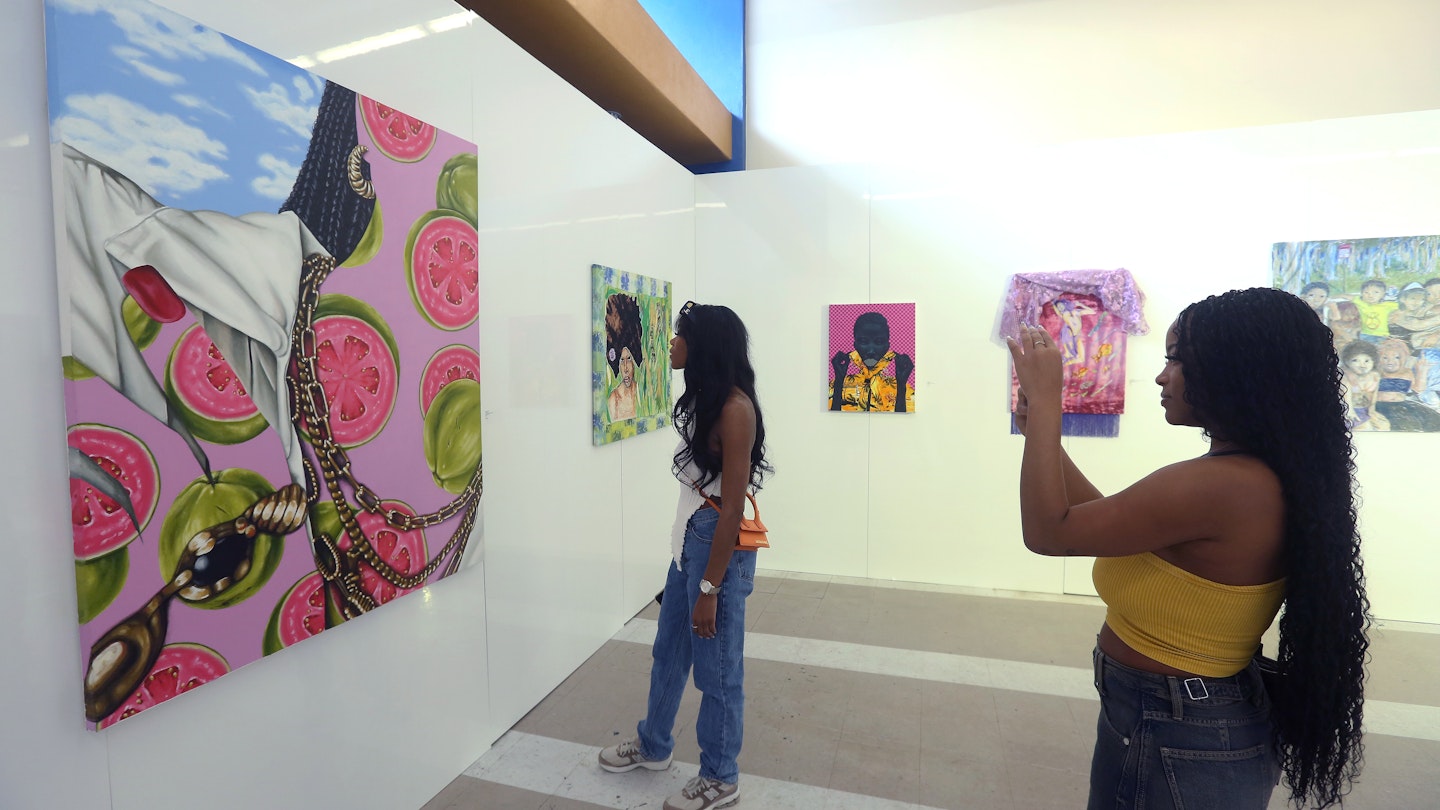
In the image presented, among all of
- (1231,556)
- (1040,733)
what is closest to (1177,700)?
(1231,556)

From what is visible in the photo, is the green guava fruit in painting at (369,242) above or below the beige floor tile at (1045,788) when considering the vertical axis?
above

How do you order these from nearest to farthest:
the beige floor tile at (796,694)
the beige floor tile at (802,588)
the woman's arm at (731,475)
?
the woman's arm at (731,475)
the beige floor tile at (796,694)
the beige floor tile at (802,588)

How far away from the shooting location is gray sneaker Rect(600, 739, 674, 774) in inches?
107

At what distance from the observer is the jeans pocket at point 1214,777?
1.28 metres

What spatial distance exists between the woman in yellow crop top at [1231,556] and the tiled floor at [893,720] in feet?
4.91

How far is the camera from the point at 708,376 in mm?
2305

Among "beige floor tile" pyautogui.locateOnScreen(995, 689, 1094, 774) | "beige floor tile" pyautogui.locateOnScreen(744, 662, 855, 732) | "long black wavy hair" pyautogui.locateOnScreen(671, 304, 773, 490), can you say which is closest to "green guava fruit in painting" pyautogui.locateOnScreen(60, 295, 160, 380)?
"long black wavy hair" pyautogui.locateOnScreen(671, 304, 773, 490)

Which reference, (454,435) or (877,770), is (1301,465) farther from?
(454,435)

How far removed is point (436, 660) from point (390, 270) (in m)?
1.41

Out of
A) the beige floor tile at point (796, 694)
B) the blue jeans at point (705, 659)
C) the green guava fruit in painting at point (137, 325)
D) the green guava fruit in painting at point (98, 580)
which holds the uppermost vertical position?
the green guava fruit in painting at point (137, 325)

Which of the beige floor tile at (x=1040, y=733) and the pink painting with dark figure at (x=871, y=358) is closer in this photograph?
the beige floor tile at (x=1040, y=733)

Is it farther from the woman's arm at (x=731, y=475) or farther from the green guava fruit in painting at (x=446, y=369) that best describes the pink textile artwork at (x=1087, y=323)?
the green guava fruit in painting at (x=446, y=369)

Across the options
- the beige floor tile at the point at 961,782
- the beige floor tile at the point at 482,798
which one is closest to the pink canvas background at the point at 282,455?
the beige floor tile at the point at 482,798

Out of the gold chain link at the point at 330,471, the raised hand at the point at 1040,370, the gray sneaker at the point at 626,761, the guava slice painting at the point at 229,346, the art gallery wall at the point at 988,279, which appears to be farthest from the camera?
the art gallery wall at the point at 988,279
